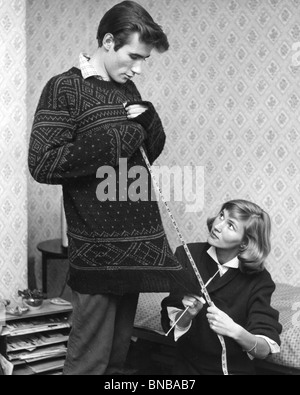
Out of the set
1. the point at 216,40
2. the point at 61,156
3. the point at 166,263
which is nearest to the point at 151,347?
the point at 166,263

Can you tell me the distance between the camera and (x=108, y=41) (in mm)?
1660

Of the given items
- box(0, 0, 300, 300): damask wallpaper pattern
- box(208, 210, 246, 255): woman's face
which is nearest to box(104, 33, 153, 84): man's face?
box(208, 210, 246, 255): woman's face

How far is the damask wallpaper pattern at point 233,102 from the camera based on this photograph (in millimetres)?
3070

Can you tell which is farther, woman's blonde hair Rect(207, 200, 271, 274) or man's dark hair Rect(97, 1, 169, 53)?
woman's blonde hair Rect(207, 200, 271, 274)

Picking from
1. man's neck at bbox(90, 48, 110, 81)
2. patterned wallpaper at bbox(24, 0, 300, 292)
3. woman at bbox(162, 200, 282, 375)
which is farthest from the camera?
patterned wallpaper at bbox(24, 0, 300, 292)

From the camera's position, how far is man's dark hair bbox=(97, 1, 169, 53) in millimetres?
1609

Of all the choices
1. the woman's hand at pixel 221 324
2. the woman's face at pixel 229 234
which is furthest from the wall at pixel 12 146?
the woman's hand at pixel 221 324

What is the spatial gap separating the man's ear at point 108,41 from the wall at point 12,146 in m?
1.03

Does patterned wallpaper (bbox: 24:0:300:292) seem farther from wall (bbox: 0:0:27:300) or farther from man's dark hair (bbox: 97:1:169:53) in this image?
man's dark hair (bbox: 97:1:169:53)

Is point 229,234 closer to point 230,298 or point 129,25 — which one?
point 230,298

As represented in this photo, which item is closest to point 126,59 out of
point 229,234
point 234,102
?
point 229,234

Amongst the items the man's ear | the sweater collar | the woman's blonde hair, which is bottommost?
the woman's blonde hair

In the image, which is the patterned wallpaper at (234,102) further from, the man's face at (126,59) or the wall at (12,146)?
the man's face at (126,59)

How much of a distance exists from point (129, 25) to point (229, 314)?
0.98 metres
